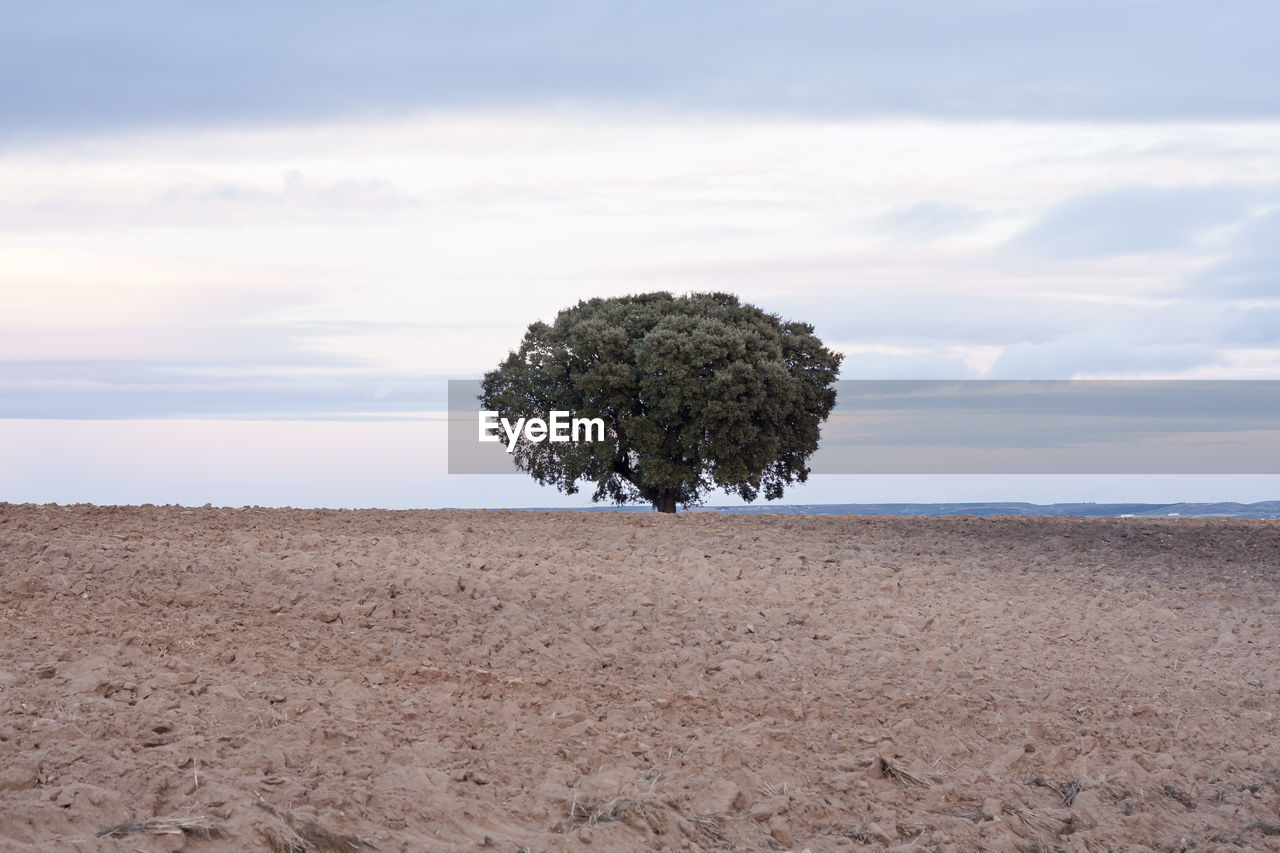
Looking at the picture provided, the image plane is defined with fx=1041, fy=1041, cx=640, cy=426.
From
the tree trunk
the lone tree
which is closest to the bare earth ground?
the lone tree

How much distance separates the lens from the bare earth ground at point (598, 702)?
468 centimetres

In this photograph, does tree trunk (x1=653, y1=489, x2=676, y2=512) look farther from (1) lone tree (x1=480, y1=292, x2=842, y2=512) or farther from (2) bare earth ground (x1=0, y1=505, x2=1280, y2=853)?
(2) bare earth ground (x1=0, y1=505, x2=1280, y2=853)

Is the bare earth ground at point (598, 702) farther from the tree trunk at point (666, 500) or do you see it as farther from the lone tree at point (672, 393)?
the tree trunk at point (666, 500)

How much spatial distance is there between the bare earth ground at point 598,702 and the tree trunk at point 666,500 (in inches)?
417

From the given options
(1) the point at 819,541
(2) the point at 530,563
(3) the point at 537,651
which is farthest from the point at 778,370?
(3) the point at 537,651

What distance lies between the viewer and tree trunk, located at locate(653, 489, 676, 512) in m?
22.1

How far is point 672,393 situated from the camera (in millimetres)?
20109

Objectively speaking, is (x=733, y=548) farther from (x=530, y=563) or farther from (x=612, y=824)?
(x=612, y=824)

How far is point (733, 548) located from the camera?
40.2 ft

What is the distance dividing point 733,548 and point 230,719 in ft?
24.6

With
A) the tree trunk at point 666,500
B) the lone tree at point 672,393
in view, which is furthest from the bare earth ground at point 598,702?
the tree trunk at point 666,500

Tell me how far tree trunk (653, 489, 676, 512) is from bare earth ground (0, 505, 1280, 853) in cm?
1059

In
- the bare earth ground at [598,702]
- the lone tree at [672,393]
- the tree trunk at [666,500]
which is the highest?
the lone tree at [672,393]

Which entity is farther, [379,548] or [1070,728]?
[379,548]
